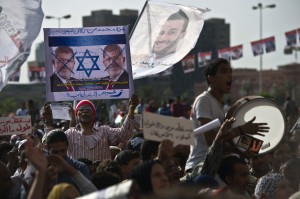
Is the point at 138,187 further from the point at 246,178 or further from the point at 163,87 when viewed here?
the point at 163,87

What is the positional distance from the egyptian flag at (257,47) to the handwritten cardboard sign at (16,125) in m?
37.9

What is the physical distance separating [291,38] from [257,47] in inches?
176

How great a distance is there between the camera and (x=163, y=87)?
131 m

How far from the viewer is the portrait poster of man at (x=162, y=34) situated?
13.1m

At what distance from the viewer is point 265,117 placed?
8.14m

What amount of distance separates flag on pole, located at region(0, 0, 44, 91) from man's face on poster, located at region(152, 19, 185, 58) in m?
2.05

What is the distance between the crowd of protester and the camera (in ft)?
20.1

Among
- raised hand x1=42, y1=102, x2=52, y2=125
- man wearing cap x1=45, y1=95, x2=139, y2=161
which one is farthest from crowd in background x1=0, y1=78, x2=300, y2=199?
raised hand x1=42, y1=102, x2=52, y2=125

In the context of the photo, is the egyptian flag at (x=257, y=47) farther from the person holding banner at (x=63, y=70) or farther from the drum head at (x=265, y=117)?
the drum head at (x=265, y=117)

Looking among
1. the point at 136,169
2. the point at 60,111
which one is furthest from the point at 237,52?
the point at 136,169

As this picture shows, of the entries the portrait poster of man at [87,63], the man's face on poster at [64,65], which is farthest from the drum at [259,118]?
the man's face on poster at [64,65]

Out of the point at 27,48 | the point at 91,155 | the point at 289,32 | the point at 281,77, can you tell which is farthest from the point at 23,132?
the point at 281,77

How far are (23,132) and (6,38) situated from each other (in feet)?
3.53

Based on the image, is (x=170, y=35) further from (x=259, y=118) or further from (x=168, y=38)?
(x=259, y=118)
